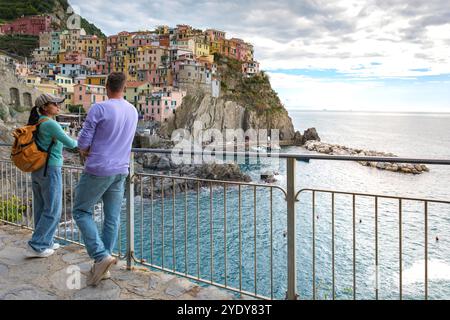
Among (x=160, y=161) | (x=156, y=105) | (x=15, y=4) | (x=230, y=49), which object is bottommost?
(x=160, y=161)

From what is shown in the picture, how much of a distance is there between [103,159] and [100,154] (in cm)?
5

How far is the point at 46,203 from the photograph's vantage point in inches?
171

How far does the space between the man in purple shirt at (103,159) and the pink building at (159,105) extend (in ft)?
213

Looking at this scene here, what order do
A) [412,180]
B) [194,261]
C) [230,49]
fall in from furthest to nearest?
[230,49] < [412,180] < [194,261]

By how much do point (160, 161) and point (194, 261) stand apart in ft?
91.0

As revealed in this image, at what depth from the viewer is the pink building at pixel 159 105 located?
67.9 metres

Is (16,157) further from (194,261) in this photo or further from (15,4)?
(15,4)

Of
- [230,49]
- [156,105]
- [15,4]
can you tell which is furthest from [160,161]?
[15,4]

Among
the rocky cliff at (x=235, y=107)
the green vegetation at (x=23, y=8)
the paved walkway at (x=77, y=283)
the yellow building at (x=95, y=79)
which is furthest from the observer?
the green vegetation at (x=23, y=8)

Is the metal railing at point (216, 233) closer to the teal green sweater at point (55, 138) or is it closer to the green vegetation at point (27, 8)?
the teal green sweater at point (55, 138)

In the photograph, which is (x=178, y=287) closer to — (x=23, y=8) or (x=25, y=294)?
(x=25, y=294)

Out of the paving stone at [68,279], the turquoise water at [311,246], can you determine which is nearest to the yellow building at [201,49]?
the turquoise water at [311,246]

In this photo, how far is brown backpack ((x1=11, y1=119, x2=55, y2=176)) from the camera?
4130mm

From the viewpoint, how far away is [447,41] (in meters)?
120
